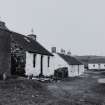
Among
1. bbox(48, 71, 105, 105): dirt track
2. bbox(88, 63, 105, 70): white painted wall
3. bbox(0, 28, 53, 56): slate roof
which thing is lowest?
bbox(48, 71, 105, 105): dirt track

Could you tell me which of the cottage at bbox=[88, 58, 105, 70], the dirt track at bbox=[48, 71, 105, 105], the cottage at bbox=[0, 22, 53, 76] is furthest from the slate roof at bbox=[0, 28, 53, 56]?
the cottage at bbox=[88, 58, 105, 70]

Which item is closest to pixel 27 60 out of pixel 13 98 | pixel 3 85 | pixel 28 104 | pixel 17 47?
pixel 17 47

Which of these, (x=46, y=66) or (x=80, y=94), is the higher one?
(x=46, y=66)

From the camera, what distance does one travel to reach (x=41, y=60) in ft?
104

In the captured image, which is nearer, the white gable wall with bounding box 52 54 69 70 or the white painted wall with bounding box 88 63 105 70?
the white gable wall with bounding box 52 54 69 70

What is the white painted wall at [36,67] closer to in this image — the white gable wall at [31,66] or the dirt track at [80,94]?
the white gable wall at [31,66]

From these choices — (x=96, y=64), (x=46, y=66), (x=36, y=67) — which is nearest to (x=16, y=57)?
(x=36, y=67)

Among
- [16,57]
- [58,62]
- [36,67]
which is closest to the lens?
[16,57]

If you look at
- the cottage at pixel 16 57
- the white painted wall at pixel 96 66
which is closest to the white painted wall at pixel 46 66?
the cottage at pixel 16 57

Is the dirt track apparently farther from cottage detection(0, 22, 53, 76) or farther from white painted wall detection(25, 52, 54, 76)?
white painted wall detection(25, 52, 54, 76)

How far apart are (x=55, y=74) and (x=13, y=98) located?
71.7 feet

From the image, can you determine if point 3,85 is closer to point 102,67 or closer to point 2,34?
point 2,34

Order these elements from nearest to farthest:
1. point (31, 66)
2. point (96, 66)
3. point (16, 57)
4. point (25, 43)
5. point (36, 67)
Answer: point (16, 57), point (31, 66), point (25, 43), point (36, 67), point (96, 66)

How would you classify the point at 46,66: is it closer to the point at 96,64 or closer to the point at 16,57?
the point at 16,57
